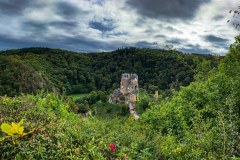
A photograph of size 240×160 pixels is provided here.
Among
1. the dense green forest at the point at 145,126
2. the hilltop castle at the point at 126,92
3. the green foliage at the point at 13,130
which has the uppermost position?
the green foliage at the point at 13,130

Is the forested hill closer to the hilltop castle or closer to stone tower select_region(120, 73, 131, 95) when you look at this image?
the hilltop castle

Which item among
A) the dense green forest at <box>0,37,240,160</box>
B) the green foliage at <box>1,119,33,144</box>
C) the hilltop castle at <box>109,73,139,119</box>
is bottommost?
the hilltop castle at <box>109,73,139,119</box>

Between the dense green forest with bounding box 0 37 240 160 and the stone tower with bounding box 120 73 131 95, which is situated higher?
the dense green forest with bounding box 0 37 240 160

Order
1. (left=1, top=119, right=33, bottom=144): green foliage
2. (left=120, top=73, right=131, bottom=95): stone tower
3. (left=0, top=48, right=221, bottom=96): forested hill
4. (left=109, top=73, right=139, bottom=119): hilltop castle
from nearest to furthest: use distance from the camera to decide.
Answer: (left=1, top=119, right=33, bottom=144): green foliage → (left=109, top=73, right=139, bottom=119): hilltop castle → (left=120, top=73, right=131, bottom=95): stone tower → (left=0, top=48, right=221, bottom=96): forested hill

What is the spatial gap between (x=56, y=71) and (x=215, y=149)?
84.5 m

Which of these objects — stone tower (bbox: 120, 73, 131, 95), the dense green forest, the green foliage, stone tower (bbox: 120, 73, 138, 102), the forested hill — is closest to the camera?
the green foliage

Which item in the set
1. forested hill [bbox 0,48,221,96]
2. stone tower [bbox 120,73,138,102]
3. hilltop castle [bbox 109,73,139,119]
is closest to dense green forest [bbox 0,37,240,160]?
hilltop castle [bbox 109,73,139,119]

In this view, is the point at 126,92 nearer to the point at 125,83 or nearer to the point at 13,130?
the point at 125,83

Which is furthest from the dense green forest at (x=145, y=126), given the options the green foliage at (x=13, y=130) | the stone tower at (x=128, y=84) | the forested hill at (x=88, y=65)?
the forested hill at (x=88, y=65)

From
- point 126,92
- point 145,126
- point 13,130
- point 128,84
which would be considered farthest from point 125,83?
point 13,130

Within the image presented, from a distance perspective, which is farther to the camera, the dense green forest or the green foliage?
the dense green forest

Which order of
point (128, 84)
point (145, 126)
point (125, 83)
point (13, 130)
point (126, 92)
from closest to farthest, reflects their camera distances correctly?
point (13, 130) → point (145, 126) → point (126, 92) → point (128, 84) → point (125, 83)

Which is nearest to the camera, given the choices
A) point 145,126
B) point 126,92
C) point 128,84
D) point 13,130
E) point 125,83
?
point 13,130

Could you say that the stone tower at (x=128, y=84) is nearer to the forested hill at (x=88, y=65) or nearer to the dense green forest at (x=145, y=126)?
the forested hill at (x=88, y=65)
